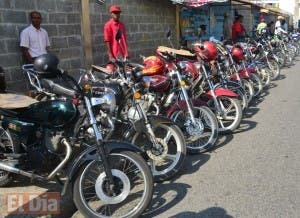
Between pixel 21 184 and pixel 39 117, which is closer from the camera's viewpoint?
pixel 39 117

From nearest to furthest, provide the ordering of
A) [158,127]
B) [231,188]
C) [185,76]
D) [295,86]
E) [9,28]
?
1. [231,188]
2. [158,127]
3. [185,76]
4. [9,28]
5. [295,86]

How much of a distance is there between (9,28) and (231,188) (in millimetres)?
4321

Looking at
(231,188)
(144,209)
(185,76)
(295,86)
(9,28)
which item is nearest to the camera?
(144,209)

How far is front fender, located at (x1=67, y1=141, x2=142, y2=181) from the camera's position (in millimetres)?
3244

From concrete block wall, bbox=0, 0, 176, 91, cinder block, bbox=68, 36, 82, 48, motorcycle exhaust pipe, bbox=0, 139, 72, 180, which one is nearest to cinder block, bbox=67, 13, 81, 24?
concrete block wall, bbox=0, 0, 176, 91

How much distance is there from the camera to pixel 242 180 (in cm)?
411

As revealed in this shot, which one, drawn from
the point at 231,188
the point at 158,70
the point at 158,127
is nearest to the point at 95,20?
the point at 158,70

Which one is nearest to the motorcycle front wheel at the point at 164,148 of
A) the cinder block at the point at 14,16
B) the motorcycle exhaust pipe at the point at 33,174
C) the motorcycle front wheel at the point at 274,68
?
the motorcycle exhaust pipe at the point at 33,174

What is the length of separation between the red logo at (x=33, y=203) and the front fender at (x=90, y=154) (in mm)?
620

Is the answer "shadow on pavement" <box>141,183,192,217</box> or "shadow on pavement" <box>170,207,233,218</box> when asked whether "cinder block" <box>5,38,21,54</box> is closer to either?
"shadow on pavement" <box>141,183,192,217</box>

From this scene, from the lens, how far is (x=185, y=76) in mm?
5441

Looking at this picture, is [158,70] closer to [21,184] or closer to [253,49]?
[21,184]

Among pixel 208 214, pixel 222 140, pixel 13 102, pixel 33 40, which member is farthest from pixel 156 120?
pixel 33 40

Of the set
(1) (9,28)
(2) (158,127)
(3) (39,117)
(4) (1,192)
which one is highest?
(1) (9,28)
